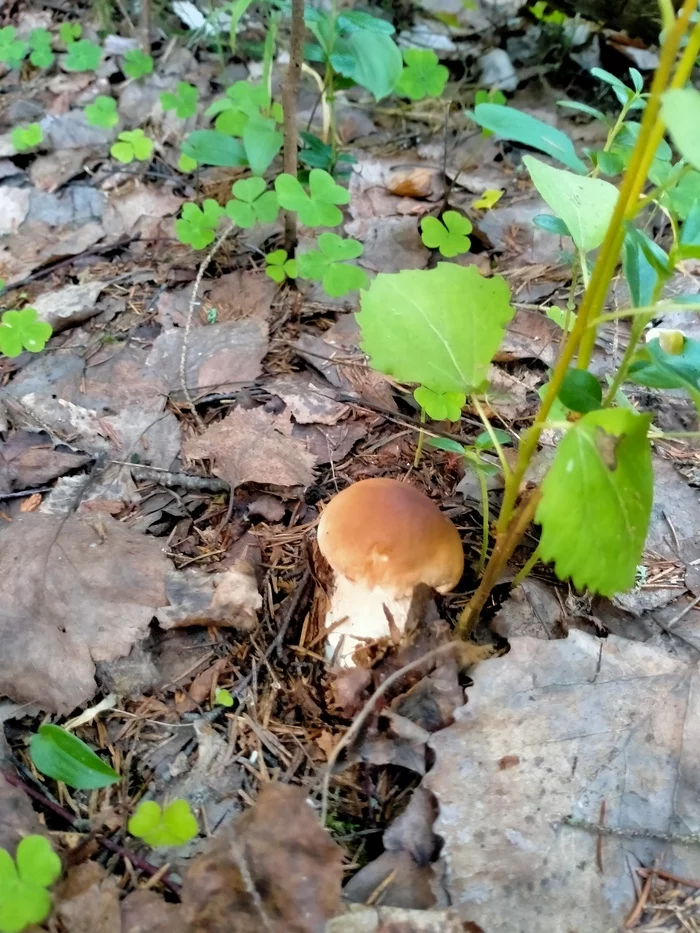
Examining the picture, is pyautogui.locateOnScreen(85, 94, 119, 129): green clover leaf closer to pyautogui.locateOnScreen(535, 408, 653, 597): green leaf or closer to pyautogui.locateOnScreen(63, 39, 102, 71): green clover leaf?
pyautogui.locateOnScreen(63, 39, 102, 71): green clover leaf

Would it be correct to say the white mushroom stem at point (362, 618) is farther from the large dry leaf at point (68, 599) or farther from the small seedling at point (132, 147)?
the small seedling at point (132, 147)

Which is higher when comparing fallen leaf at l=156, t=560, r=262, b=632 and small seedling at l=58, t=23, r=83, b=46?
small seedling at l=58, t=23, r=83, b=46

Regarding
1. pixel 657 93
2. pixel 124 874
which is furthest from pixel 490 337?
pixel 124 874

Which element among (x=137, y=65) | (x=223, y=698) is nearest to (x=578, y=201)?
(x=223, y=698)

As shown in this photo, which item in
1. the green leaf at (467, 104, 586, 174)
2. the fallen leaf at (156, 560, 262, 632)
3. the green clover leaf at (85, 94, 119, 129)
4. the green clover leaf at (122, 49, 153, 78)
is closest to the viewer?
the green leaf at (467, 104, 586, 174)

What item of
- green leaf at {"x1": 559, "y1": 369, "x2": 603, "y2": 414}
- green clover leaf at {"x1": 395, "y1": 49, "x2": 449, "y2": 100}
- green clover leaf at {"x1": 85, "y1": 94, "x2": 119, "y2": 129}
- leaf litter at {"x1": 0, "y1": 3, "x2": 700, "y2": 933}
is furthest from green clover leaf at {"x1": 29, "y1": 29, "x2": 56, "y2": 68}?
green leaf at {"x1": 559, "y1": 369, "x2": 603, "y2": 414}

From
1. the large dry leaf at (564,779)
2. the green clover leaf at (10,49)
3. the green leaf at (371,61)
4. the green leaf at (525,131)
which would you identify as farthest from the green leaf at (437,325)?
the green clover leaf at (10,49)

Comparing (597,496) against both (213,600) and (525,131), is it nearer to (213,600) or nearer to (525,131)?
(525,131)
